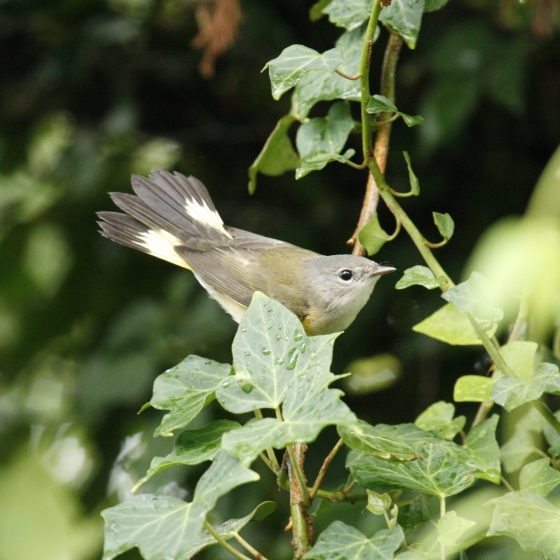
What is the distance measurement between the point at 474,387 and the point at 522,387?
296 millimetres

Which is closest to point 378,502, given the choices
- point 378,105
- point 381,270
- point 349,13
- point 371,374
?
point 378,105

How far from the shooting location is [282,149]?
217 centimetres

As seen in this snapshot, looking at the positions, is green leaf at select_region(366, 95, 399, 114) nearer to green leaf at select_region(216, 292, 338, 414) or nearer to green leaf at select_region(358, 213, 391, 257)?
green leaf at select_region(358, 213, 391, 257)

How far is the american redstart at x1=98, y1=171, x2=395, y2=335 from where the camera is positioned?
2.58m

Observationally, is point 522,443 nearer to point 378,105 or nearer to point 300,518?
point 300,518

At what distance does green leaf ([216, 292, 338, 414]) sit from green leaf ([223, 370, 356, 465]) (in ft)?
0.09

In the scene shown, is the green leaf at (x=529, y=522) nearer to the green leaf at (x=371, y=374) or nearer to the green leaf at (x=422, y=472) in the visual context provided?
the green leaf at (x=422, y=472)

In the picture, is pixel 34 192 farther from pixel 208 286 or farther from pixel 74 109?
pixel 208 286

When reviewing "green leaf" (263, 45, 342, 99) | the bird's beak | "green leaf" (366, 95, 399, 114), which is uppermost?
"green leaf" (263, 45, 342, 99)

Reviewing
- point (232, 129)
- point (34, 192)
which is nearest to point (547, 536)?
point (232, 129)

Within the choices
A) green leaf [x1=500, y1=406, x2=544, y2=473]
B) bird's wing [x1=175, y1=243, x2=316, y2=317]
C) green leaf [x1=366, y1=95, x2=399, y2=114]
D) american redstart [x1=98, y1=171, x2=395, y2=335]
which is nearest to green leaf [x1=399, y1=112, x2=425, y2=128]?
green leaf [x1=366, y1=95, x2=399, y2=114]

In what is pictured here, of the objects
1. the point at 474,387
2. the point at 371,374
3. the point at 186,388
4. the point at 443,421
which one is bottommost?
Result: the point at 371,374

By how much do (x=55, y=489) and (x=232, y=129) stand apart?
2.04 m

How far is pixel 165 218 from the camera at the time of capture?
8.82 ft
